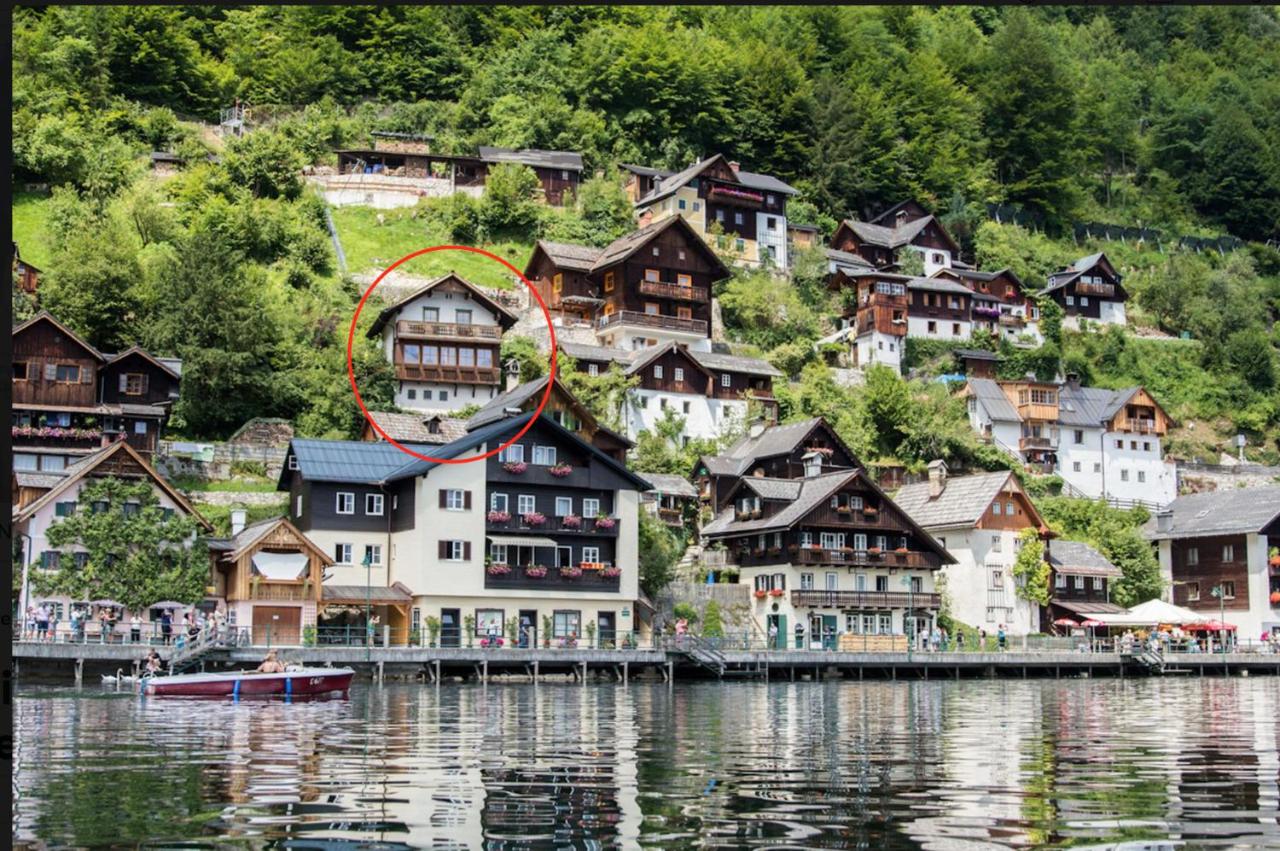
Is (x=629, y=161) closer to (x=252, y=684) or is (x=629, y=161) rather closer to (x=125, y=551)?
(x=125, y=551)

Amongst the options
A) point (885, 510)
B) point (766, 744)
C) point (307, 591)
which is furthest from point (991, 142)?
point (766, 744)

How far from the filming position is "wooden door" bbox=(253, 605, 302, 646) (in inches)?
2320

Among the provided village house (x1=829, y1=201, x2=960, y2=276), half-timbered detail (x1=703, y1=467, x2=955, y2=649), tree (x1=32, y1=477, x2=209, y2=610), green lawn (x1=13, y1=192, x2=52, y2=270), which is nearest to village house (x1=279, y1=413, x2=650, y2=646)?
tree (x1=32, y1=477, x2=209, y2=610)

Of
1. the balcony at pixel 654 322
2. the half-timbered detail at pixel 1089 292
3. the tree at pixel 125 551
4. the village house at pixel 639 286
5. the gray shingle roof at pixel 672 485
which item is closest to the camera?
the tree at pixel 125 551

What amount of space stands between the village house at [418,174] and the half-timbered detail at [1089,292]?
36.5m

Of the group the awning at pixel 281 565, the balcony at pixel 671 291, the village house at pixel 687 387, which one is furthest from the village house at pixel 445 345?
the awning at pixel 281 565

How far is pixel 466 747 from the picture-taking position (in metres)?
25.0

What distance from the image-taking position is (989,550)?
77875 mm

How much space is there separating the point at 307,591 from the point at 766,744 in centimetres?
3623

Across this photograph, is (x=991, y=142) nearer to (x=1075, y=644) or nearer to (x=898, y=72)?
(x=898, y=72)

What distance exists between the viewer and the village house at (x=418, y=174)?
107 meters

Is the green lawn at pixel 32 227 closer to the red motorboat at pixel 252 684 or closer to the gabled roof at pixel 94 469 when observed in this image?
the gabled roof at pixel 94 469

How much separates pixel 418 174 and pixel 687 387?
32.6 metres

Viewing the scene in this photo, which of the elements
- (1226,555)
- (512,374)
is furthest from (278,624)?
(1226,555)
